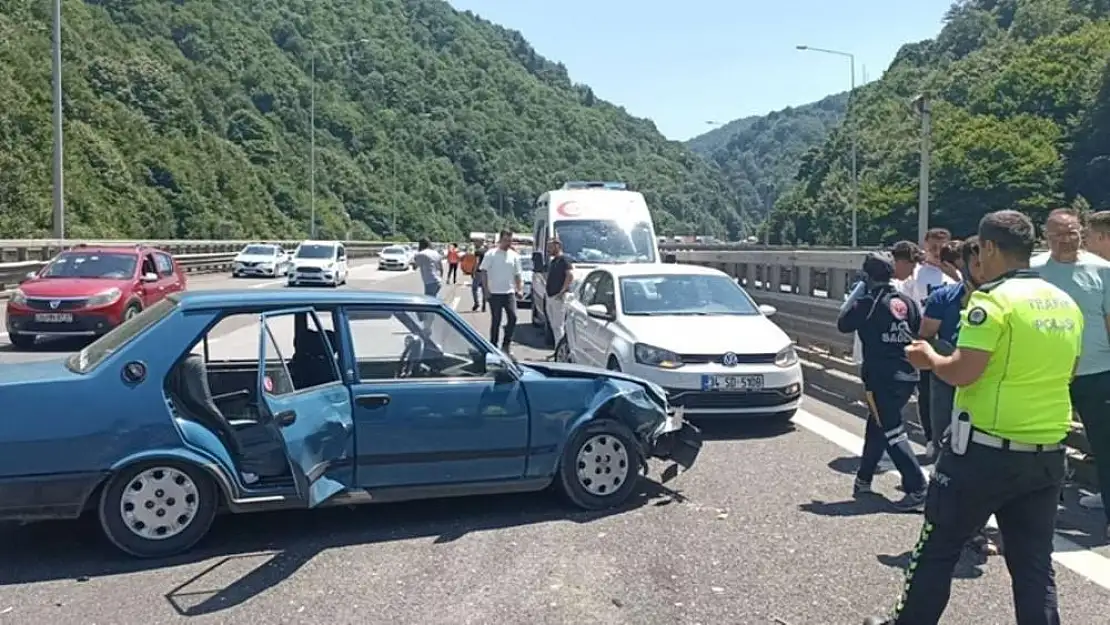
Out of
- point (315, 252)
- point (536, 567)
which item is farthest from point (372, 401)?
point (315, 252)

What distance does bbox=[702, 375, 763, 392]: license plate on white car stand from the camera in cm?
901

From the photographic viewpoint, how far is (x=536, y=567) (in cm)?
546

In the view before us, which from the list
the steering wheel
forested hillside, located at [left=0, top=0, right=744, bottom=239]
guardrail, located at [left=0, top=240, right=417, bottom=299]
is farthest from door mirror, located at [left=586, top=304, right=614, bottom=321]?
forested hillside, located at [left=0, top=0, right=744, bottom=239]

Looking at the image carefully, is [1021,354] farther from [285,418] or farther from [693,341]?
[693,341]

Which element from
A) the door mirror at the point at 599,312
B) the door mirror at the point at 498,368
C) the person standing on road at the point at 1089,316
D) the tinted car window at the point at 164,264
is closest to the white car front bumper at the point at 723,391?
the door mirror at the point at 599,312

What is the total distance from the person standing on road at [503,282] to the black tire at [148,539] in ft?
27.7

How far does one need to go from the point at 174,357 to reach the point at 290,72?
94691 mm

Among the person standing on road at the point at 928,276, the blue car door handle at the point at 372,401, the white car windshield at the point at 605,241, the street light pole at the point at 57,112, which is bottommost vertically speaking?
the blue car door handle at the point at 372,401

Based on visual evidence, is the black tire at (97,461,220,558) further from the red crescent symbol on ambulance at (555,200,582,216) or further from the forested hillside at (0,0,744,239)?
the forested hillside at (0,0,744,239)

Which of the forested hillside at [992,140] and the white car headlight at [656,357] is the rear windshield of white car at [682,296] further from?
the forested hillside at [992,140]

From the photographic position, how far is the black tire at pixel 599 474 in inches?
257

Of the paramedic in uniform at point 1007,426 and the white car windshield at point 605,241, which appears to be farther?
the white car windshield at point 605,241

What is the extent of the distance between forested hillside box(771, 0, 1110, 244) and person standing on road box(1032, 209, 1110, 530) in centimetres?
5952

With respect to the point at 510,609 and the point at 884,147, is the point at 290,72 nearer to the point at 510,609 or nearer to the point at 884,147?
the point at 884,147
